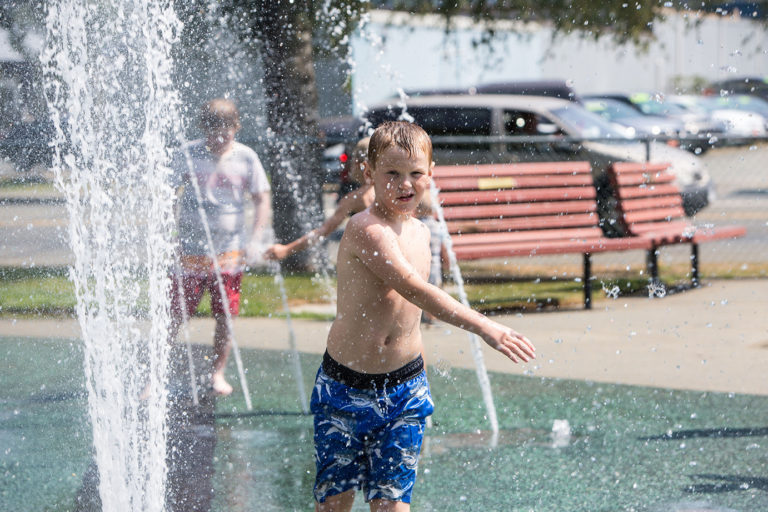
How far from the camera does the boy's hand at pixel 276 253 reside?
12.5 ft

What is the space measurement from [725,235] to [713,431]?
→ 12.2 feet

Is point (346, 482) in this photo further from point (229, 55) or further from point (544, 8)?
point (544, 8)

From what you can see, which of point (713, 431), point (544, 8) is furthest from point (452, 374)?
point (544, 8)

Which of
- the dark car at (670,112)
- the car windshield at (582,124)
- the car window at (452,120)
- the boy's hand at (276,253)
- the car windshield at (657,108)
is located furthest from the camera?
the car windshield at (657,108)

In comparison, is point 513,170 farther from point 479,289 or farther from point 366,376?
point 366,376

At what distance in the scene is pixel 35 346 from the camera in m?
5.13

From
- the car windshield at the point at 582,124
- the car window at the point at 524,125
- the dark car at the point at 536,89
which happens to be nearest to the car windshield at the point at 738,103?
the dark car at the point at 536,89

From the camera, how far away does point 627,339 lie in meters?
6.17

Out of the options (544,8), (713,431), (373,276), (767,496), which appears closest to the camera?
(373,276)

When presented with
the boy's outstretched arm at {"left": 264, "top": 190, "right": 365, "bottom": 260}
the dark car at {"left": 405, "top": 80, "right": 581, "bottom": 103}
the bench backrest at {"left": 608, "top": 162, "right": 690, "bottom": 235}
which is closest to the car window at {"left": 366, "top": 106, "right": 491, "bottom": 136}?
the bench backrest at {"left": 608, "top": 162, "right": 690, "bottom": 235}

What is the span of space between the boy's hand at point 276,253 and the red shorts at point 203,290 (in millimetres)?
831

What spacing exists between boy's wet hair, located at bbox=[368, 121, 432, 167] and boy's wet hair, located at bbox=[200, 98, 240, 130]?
6.37 feet

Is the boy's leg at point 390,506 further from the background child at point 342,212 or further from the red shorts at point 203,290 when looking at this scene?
the red shorts at point 203,290

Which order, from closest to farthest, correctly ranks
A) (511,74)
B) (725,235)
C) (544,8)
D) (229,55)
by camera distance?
(229,55) → (725,235) → (544,8) → (511,74)
